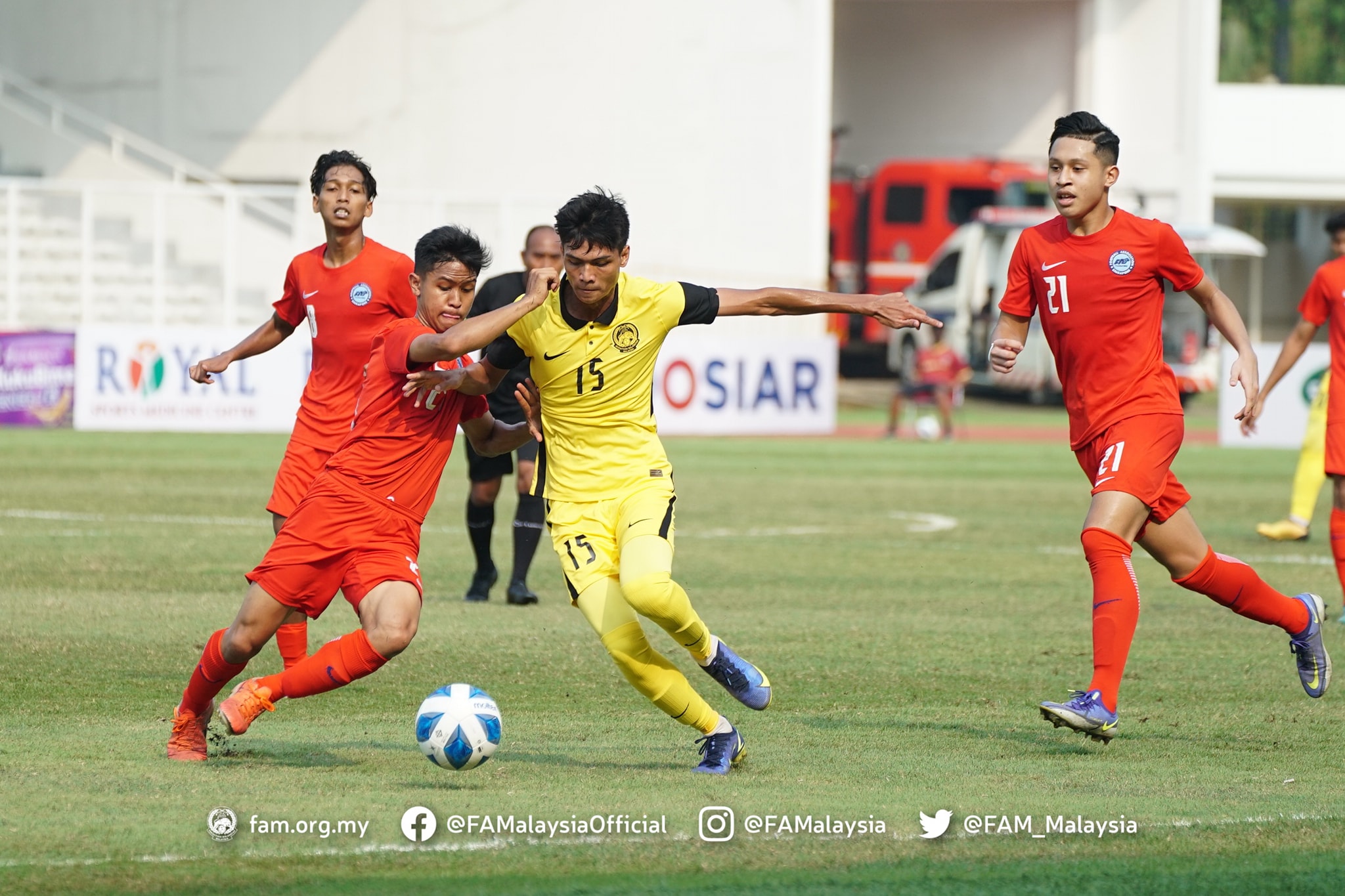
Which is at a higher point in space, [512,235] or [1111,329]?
[512,235]

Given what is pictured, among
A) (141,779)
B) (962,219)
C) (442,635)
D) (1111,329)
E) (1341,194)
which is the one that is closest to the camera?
(141,779)

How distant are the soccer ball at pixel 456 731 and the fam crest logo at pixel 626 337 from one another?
126 cm

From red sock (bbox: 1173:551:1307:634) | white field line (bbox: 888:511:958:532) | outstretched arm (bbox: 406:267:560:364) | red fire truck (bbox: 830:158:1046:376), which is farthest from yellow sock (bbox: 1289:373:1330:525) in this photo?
red fire truck (bbox: 830:158:1046:376)

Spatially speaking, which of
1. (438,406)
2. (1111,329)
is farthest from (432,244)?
(1111,329)

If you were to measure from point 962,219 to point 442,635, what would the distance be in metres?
28.8

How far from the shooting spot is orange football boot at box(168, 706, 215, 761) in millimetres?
6012

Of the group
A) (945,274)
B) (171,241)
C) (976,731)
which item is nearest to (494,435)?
(976,731)

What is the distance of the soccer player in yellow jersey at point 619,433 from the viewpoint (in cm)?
588

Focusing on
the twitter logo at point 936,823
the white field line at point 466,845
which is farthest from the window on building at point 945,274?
the twitter logo at point 936,823

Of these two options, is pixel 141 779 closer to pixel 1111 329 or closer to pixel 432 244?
pixel 432 244

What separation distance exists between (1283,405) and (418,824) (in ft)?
68.0

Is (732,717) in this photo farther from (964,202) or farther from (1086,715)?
(964,202)

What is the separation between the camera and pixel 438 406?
629 centimetres

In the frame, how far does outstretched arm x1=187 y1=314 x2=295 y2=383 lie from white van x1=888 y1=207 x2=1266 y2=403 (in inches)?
966
